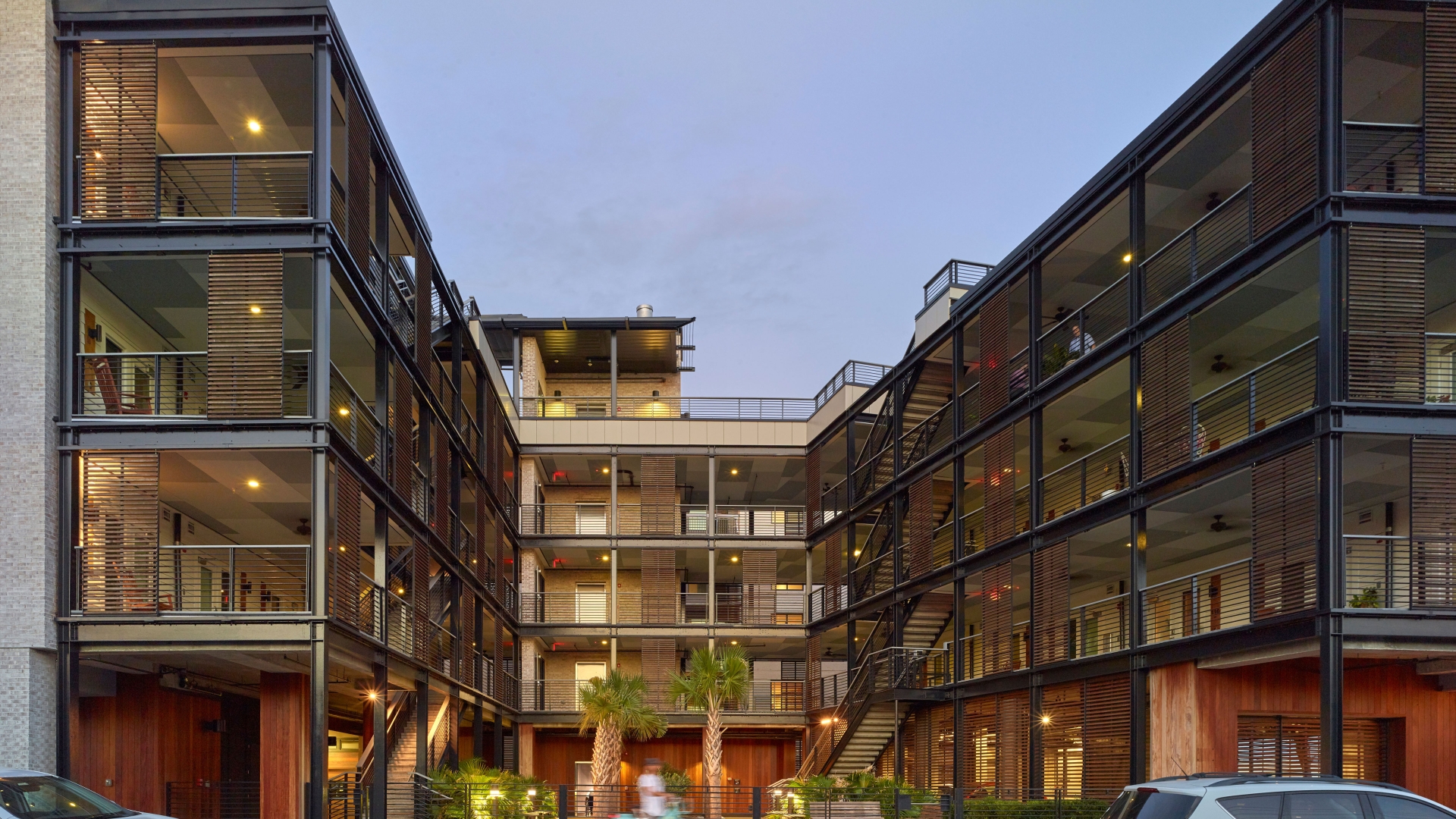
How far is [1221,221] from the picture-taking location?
840 inches

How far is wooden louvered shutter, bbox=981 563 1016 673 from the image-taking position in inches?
1010

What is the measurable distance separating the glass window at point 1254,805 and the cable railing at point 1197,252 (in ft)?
32.0

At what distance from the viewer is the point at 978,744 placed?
2747 cm

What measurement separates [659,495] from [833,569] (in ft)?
22.1

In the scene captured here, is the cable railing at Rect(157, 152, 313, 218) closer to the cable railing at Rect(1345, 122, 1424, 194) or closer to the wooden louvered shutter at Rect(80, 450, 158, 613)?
the wooden louvered shutter at Rect(80, 450, 158, 613)

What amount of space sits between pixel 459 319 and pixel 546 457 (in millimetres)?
13102

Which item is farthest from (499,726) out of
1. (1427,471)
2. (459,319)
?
(1427,471)

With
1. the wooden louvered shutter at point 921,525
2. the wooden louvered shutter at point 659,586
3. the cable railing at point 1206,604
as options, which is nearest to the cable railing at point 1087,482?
the cable railing at point 1206,604

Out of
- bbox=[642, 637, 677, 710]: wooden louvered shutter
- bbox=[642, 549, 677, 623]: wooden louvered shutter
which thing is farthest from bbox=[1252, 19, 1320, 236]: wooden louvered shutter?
bbox=[642, 637, 677, 710]: wooden louvered shutter

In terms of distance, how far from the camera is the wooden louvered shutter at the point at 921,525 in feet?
99.0

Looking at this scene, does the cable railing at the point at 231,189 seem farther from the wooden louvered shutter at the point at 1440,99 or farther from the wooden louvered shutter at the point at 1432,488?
the wooden louvered shutter at the point at 1432,488

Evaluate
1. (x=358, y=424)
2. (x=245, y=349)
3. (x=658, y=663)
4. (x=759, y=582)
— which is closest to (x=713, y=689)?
(x=658, y=663)

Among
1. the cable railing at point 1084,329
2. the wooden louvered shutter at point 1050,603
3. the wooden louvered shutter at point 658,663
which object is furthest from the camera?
the wooden louvered shutter at point 658,663

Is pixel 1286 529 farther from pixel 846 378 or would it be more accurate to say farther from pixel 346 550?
pixel 846 378
